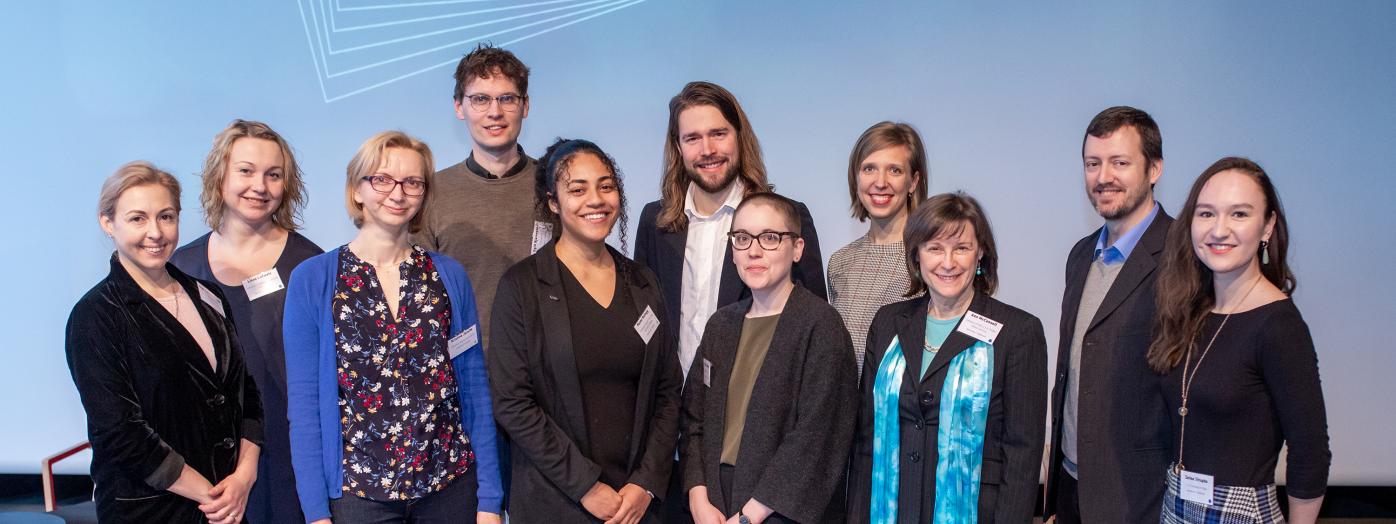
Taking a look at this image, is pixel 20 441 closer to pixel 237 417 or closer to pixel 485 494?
pixel 237 417

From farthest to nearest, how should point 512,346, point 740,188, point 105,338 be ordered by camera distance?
point 740,188, point 512,346, point 105,338

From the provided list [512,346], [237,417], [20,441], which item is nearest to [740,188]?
[512,346]

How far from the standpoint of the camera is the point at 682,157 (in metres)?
3.08

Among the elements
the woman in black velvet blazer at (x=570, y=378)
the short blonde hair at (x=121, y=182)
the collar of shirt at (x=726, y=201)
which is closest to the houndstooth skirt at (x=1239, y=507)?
the woman in black velvet blazer at (x=570, y=378)

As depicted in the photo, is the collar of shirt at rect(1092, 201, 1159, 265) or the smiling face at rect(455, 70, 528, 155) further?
the smiling face at rect(455, 70, 528, 155)

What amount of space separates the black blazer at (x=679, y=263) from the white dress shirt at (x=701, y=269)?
2cm

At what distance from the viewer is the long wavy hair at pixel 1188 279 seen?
2.16 metres

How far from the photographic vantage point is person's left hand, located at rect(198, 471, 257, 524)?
7.80 feet

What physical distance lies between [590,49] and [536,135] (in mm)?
504

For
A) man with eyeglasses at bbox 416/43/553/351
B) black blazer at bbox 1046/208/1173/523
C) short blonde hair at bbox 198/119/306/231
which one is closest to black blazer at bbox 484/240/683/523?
man with eyeglasses at bbox 416/43/553/351

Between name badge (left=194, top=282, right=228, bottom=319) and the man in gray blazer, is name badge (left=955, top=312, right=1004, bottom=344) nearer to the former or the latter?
the man in gray blazer

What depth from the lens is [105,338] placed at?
2195 mm

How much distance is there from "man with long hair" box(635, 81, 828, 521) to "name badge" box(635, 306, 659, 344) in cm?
42

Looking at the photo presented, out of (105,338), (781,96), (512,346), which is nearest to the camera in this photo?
(105,338)
